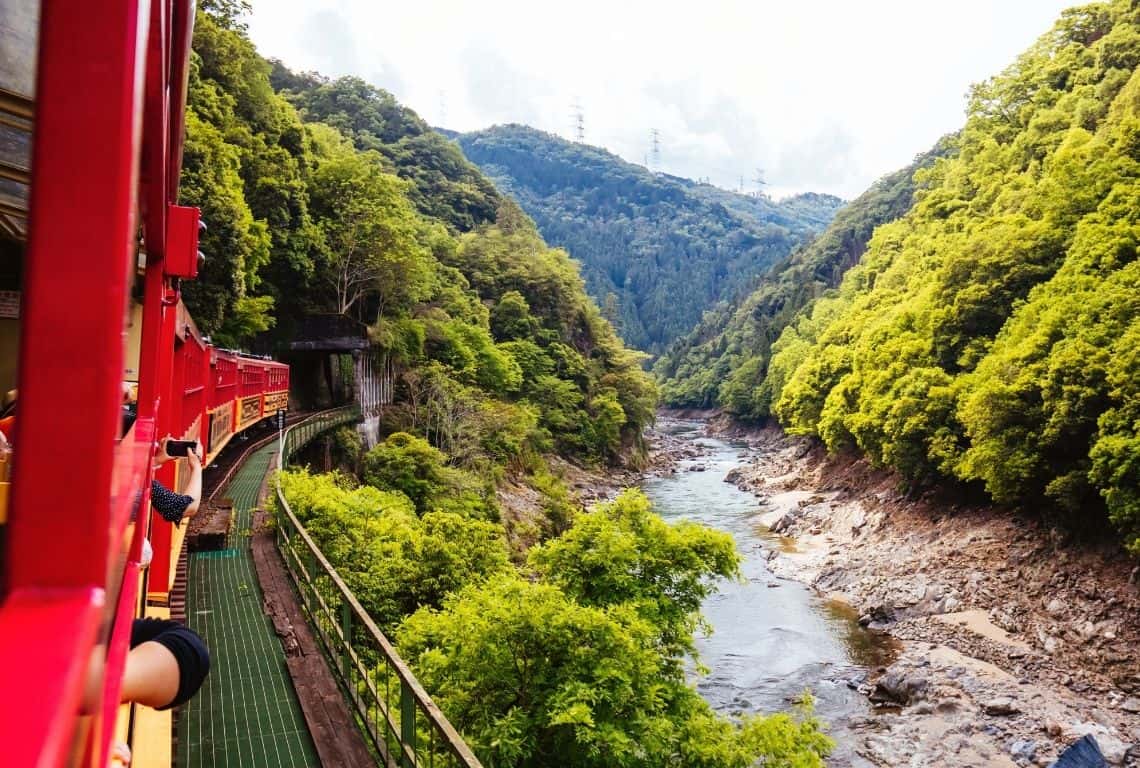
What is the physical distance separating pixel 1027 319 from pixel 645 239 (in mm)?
155677

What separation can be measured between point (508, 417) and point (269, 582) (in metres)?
21.1

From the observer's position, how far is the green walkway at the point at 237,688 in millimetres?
6078

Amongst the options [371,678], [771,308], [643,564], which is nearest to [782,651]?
[643,564]

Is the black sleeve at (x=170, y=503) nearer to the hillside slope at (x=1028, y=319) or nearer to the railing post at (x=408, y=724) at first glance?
the railing post at (x=408, y=724)

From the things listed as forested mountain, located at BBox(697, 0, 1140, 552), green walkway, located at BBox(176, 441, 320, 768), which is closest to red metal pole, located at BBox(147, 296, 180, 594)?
green walkway, located at BBox(176, 441, 320, 768)

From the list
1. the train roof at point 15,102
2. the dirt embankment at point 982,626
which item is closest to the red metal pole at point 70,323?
the train roof at point 15,102

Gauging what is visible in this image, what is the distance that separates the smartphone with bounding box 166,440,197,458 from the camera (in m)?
3.74

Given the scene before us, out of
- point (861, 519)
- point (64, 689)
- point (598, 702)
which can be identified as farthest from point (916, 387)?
point (64, 689)

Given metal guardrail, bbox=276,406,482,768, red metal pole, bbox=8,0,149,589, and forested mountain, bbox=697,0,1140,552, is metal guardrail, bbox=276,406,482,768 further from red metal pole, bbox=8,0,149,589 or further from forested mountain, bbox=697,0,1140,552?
forested mountain, bbox=697,0,1140,552

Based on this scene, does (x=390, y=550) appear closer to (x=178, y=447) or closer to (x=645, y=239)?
(x=178, y=447)

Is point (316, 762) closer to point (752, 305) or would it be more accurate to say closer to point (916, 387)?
point (916, 387)

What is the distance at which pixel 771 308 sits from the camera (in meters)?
89.4

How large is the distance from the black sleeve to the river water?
515 inches

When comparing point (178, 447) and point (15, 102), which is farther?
point (178, 447)
